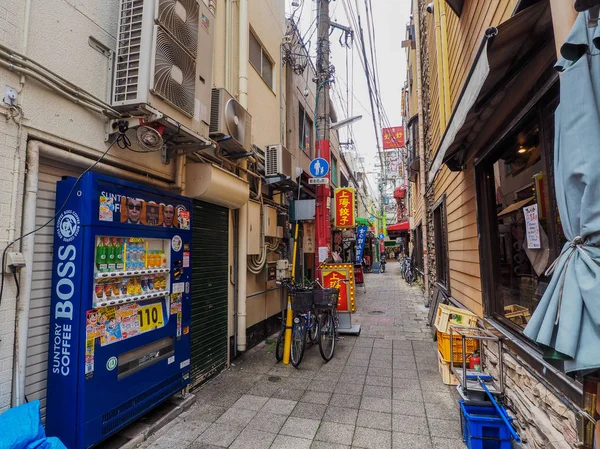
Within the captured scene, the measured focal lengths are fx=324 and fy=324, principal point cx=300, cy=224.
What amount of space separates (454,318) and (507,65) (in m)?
3.39

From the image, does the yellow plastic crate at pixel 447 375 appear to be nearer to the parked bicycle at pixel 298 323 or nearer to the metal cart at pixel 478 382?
the metal cart at pixel 478 382

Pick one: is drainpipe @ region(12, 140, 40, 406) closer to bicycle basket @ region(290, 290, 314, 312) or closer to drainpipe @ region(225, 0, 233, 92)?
drainpipe @ region(225, 0, 233, 92)

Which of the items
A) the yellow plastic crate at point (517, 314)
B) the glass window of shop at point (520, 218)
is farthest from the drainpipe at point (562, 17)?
the yellow plastic crate at point (517, 314)

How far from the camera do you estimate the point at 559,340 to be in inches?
60.0

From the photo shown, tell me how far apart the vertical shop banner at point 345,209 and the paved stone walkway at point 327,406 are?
4.99 metres

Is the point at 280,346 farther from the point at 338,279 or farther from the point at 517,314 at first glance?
the point at 517,314

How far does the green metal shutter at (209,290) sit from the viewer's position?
4453 mm

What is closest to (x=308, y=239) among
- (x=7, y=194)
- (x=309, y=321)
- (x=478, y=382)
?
(x=309, y=321)

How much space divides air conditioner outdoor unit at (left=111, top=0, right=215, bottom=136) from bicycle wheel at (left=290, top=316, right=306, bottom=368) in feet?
11.3

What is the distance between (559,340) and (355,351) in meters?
4.86

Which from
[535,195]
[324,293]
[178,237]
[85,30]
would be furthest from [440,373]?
[85,30]

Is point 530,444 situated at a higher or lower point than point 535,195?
lower

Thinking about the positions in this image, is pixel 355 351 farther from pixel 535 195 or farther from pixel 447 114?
pixel 447 114

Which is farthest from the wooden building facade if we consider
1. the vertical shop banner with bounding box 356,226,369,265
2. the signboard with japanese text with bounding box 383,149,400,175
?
the signboard with japanese text with bounding box 383,149,400,175
